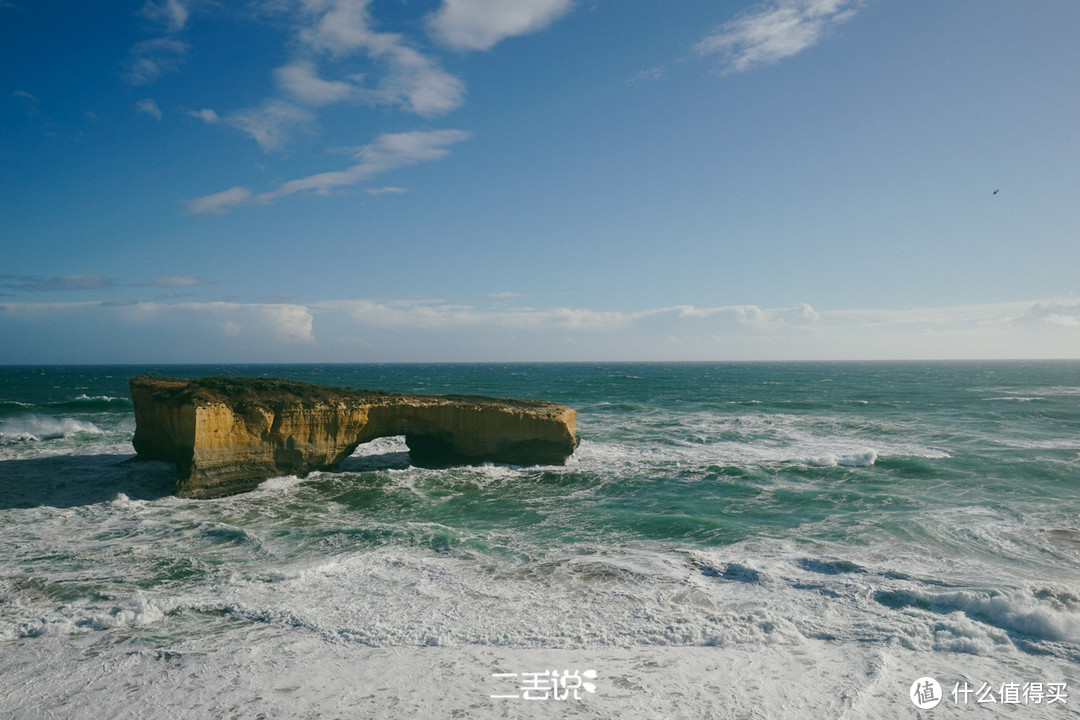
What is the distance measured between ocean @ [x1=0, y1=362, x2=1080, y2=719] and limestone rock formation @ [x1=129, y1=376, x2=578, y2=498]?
32.1 inches

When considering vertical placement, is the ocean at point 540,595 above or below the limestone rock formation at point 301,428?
below

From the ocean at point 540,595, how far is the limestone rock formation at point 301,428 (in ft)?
2.67

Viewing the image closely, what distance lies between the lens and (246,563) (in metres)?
10.2

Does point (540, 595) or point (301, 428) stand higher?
point (301, 428)

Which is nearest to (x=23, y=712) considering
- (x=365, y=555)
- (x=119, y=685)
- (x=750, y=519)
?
(x=119, y=685)

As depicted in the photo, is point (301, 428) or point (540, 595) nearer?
point (540, 595)

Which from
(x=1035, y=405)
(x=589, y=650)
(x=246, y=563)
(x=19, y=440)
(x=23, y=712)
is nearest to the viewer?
(x=23, y=712)

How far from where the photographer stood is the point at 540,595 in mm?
9031

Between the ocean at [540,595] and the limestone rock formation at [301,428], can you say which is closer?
the ocean at [540,595]

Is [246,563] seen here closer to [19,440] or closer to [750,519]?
[750,519]

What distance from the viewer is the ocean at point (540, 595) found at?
21.3 ft

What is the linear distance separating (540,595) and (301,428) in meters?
10.6

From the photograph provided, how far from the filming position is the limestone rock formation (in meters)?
14.9

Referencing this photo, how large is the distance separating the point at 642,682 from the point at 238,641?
5.30 m
